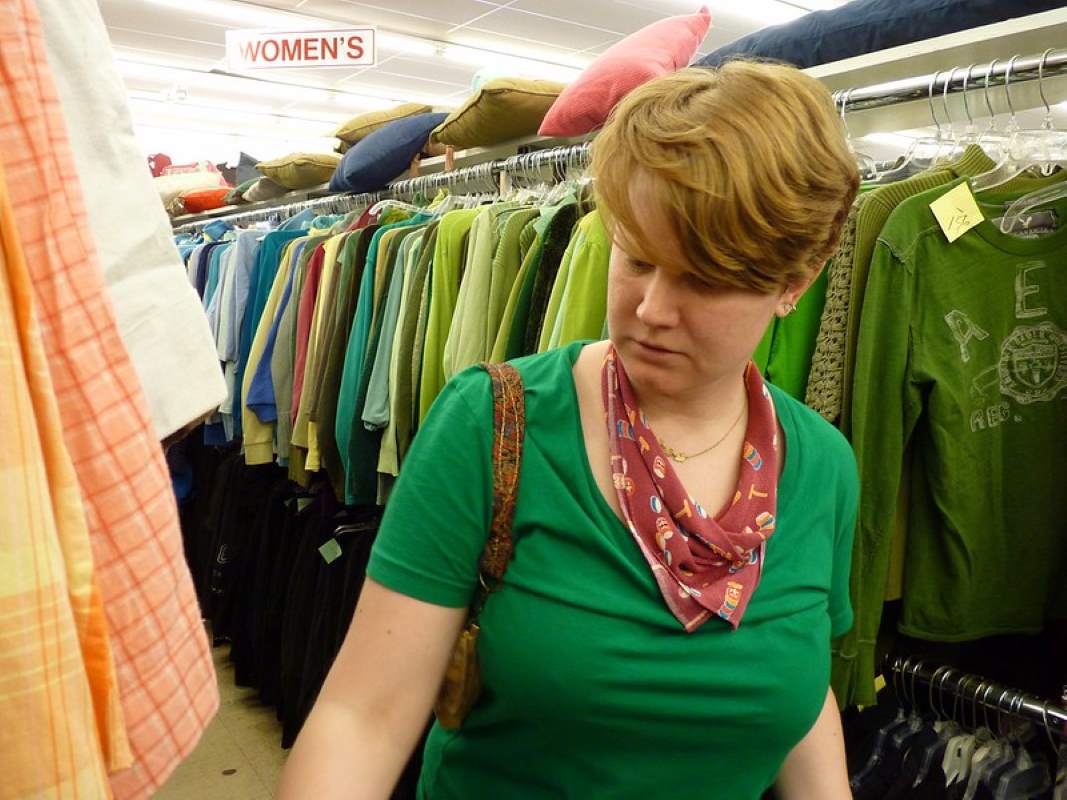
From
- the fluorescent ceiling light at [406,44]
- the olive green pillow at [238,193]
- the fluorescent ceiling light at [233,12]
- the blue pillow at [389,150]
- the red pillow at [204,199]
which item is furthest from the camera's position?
the fluorescent ceiling light at [406,44]

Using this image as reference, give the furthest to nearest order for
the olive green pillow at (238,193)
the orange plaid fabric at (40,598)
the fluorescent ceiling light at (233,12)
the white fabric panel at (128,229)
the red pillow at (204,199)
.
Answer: the fluorescent ceiling light at (233,12), the red pillow at (204,199), the olive green pillow at (238,193), the white fabric panel at (128,229), the orange plaid fabric at (40,598)

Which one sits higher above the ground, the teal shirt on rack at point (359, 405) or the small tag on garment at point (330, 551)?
the teal shirt on rack at point (359, 405)

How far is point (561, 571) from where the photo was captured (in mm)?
828

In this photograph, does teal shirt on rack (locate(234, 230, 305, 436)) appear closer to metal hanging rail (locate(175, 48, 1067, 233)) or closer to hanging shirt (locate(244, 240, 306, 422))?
hanging shirt (locate(244, 240, 306, 422))

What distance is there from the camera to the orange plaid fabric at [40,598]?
1.42 feet

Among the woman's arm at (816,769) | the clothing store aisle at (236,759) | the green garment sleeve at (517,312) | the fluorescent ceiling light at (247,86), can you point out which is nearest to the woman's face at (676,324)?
the woman's arm at (816,769)

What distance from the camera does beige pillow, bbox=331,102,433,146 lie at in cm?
329

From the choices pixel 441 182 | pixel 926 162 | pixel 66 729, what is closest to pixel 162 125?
pixel 441 182

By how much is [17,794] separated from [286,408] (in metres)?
2.16

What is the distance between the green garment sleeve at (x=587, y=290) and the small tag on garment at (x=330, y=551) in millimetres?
1211

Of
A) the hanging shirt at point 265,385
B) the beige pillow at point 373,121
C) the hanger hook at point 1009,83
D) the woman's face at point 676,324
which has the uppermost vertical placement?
the beige pillow at point 373,121

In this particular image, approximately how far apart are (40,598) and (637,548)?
542 millimetres

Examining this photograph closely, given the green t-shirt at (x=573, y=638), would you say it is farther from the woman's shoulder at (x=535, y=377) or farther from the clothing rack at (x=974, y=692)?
the clothing rack at (x=974, y=692)

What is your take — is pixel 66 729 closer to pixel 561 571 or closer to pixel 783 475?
pixel 561 571
